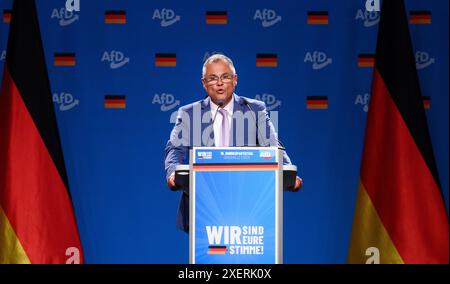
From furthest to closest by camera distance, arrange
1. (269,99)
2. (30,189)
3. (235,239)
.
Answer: (269,99), (30,189), (235,239)

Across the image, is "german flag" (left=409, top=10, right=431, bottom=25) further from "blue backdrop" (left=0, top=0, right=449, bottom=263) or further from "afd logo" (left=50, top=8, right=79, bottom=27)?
"afd logo" (left=50, top=8, right=79, bottom=27)

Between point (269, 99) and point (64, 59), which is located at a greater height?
point (64, 59)

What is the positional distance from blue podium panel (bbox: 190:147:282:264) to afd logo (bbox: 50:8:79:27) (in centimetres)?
283

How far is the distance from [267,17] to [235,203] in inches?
108

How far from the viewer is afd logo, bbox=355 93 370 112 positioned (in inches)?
242

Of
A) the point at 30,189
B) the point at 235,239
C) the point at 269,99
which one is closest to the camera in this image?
the point at 235,239

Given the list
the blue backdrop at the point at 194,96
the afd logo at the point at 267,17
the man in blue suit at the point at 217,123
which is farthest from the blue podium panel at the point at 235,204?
the afd logo at the point at 267,17

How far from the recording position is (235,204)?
3779 mm

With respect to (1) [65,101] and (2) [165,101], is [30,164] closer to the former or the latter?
(1) [65,101]

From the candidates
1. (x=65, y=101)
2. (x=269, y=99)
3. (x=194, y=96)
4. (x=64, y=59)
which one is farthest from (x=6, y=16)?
(x=269, y=99)

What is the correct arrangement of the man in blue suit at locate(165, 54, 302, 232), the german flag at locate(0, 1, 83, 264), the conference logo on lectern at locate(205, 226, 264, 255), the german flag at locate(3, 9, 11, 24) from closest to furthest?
the conference logo on lectern at locate(205, 226, 264, 255)
the man in blue suit at locate(165, 54, 302, 232)
the german flag at locate(0, 1, 83, 264)
the german flag at locate(3, 9, 11, 24)

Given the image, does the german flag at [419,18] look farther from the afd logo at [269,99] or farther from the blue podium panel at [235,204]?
the blue podium panel at [235,204]

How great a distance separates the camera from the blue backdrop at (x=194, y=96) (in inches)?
241

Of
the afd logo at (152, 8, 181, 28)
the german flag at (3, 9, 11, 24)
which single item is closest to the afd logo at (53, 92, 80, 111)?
the german flag at (3, 9, 11, 24)
